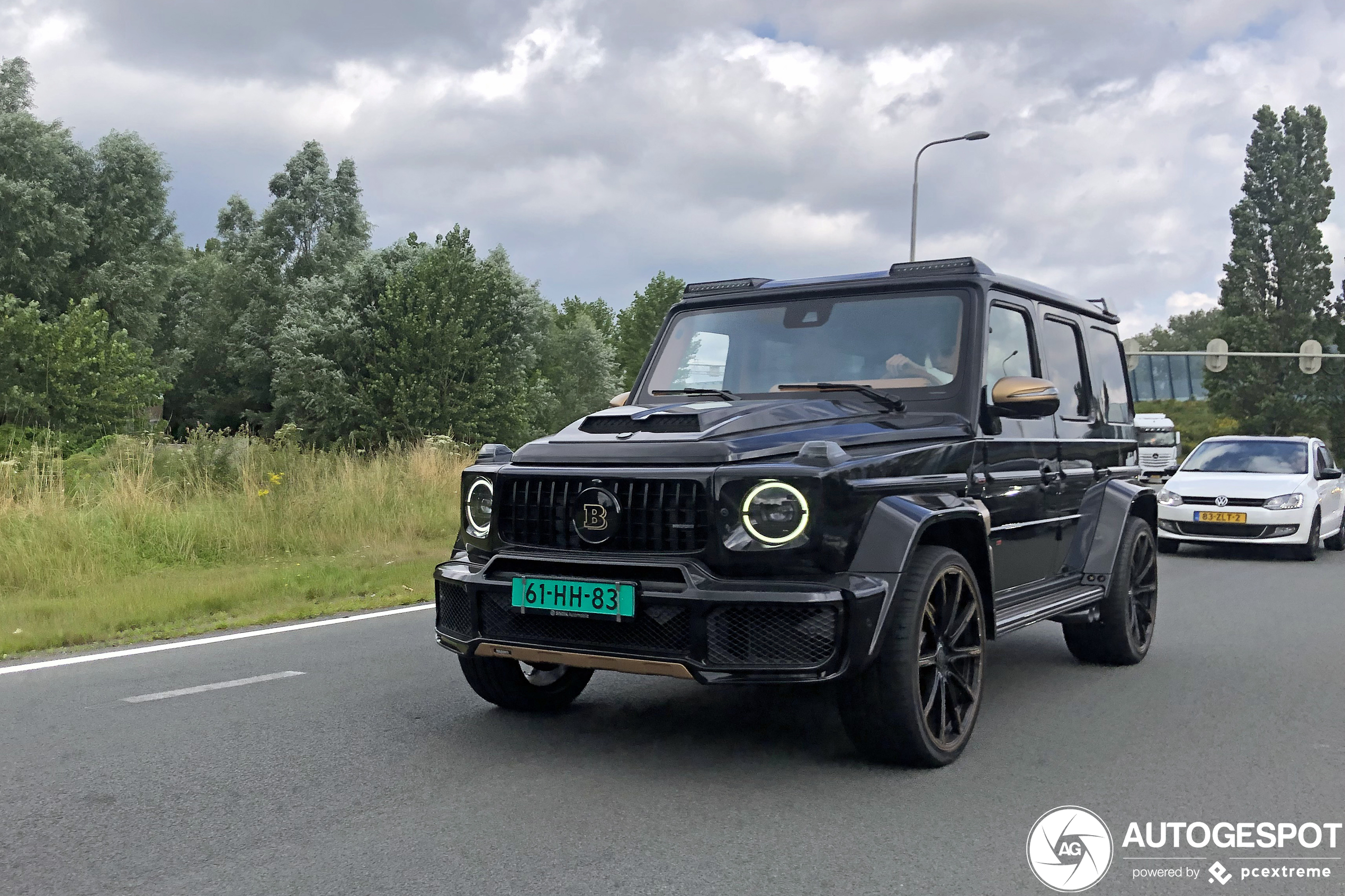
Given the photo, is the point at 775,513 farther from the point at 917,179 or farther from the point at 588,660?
the point at 917,179

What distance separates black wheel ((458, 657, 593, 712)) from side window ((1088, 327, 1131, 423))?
11.6ft

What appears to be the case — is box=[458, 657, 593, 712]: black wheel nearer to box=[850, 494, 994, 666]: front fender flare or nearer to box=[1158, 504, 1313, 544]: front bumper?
box=[850, 494, 994, 666]: front fender flare

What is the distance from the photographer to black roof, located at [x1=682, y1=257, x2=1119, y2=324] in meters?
5.77

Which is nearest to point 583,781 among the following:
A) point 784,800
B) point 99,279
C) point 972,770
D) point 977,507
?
point 784,800

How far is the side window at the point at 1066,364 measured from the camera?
6461 millimetres

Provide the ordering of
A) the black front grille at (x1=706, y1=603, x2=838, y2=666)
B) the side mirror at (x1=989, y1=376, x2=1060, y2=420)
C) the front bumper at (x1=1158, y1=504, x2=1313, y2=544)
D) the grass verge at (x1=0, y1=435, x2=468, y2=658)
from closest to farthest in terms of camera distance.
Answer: the black front grille at (x1=706, y1=603, x2=838, y2=666), the side mirror at (x1=989, y1=376, x2=1060, y2=420), the grass verge at (x1=0, y1=435, x2=468, y2=658), the front bumper at (x1=1158, y1=504, x2=1313, y2=544)

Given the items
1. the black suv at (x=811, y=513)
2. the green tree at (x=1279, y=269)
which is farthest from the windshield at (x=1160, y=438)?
the black suv at (x=811, y=513)

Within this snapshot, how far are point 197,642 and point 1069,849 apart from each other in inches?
235

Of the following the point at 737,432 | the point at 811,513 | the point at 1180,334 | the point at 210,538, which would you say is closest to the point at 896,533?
the point at 811,513

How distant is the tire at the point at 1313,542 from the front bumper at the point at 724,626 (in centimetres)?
1186

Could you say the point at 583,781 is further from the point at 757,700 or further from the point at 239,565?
the point at 239,565

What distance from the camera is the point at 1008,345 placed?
5922 mm

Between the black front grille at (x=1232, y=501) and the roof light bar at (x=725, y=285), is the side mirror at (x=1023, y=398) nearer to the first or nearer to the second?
the roof light bar at (x=725, y=285)

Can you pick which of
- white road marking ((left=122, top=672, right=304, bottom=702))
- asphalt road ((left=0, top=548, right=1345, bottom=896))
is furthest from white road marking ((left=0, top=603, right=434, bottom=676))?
white road marking ((left=122, top=672, right=304, bottom=702))
